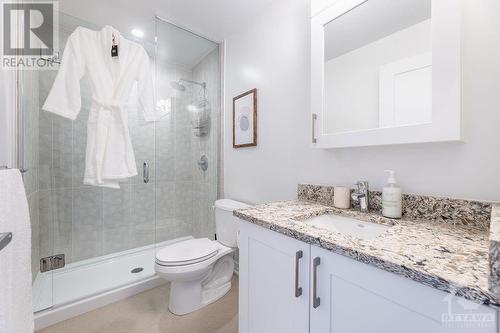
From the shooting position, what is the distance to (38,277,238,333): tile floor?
1378mm

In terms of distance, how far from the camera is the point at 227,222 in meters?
1.79

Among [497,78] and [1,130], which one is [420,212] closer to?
[497,78]

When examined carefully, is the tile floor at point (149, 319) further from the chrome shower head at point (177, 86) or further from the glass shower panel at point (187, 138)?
the chrome shower head at point (177, 86)

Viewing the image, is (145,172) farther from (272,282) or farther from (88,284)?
(272,282)

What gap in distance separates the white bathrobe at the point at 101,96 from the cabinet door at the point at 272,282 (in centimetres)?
107

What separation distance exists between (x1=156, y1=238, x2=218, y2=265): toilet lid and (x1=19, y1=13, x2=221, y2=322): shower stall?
1.58 feet

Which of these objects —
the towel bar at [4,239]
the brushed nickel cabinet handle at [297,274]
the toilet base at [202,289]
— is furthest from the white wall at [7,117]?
the brushed nickel cabinet handle at [297,274]

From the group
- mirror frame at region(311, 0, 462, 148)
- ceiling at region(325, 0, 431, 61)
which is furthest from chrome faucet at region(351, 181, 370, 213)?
ceiling at region(325, 0, 431, 61)

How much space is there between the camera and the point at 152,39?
211 centimetres

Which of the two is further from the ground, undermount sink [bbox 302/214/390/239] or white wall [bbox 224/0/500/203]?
white wall [bbox 224/0/500/203]

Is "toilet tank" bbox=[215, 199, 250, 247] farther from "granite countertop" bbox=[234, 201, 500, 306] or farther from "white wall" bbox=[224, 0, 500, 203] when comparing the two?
"granite countertop" bbox=[234, 201, 500, 306]

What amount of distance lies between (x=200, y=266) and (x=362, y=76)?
157 centimetres

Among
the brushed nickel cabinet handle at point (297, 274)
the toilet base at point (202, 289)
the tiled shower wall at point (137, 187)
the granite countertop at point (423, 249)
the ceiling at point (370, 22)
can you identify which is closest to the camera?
the granite countertop at point (423, 249)

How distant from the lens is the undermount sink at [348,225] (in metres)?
0.95
